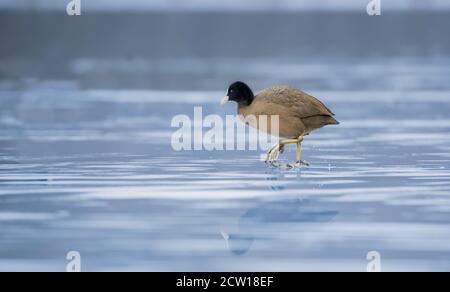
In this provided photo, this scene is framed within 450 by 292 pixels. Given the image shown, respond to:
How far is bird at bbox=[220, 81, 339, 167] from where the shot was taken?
422 inches

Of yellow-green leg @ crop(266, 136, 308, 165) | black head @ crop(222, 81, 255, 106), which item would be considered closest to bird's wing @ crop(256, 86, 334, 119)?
black head @ crop(222, 81, 255, 106)

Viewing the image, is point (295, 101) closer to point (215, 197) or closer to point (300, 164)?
point (300, 164)

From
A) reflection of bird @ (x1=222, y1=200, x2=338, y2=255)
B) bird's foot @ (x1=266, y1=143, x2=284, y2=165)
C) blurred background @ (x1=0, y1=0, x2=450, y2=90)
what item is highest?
blurred background @ (x1=0, y1=0, x2=450, y2=90)

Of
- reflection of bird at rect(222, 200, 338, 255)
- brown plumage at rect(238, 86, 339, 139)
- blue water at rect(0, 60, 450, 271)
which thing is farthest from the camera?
brown plumage at rect(238, 86, 339, 139)

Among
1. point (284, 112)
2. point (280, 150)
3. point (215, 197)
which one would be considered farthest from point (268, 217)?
point (280, 150)

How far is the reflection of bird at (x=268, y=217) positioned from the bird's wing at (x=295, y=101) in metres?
2.00

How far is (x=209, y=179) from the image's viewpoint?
32.8ft

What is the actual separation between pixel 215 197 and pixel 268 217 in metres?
0.92

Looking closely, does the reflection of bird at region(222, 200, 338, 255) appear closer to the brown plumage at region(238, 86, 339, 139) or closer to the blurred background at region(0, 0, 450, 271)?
the blurred background at region(0, 0, 450, 271)

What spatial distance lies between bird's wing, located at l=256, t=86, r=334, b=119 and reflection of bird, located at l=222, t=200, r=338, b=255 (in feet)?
6.58

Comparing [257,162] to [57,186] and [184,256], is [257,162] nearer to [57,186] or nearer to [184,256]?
[57,186]

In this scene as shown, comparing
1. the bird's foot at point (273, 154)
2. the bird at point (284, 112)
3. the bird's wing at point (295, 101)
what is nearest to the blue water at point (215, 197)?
the bird's foot at point (273, 154)

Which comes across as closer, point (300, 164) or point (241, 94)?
point (300, 164)

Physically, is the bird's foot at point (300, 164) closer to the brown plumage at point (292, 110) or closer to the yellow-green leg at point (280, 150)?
the yellow-green leg at point (280, 150)
